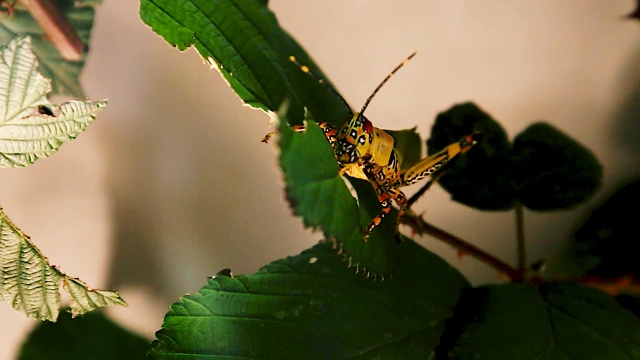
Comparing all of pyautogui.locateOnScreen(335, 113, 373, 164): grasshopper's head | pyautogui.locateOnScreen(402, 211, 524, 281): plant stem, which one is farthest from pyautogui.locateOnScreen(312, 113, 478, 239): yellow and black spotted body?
pyautogui.locateOnScreen(402, 211, 524, 281): plant stem

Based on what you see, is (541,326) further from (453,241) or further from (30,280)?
(30,280)

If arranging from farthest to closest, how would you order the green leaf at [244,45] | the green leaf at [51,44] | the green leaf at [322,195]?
the green leaf at [51,44] → the green leaf at [244,45] → the green leaf at [322,195]

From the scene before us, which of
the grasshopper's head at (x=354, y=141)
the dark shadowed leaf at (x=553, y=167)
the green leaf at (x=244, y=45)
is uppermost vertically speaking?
the green leaf at (x=244, y=45)

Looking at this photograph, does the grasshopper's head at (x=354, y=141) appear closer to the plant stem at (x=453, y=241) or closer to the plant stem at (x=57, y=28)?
the plant stem at (x=453, y=241)

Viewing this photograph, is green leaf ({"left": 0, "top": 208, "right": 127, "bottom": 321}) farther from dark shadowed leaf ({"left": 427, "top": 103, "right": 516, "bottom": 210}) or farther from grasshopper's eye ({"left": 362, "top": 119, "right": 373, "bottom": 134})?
dark shadowed leaf ({"left": 427, "top": 103, "right": 516, "bottom": 210})

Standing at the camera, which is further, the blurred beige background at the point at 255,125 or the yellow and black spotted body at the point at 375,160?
the blurred beige background at the point at 255,125

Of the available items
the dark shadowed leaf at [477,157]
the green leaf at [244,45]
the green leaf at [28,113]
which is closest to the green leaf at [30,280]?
the green leaf at [28,113]

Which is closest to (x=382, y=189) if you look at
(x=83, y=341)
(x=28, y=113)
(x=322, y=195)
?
(x=322, y=195)

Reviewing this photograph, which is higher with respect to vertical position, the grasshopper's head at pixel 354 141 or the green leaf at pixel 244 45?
the green leaf at pixel 244 45

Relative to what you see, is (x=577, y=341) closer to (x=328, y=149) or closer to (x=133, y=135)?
(x=328, y=149)
